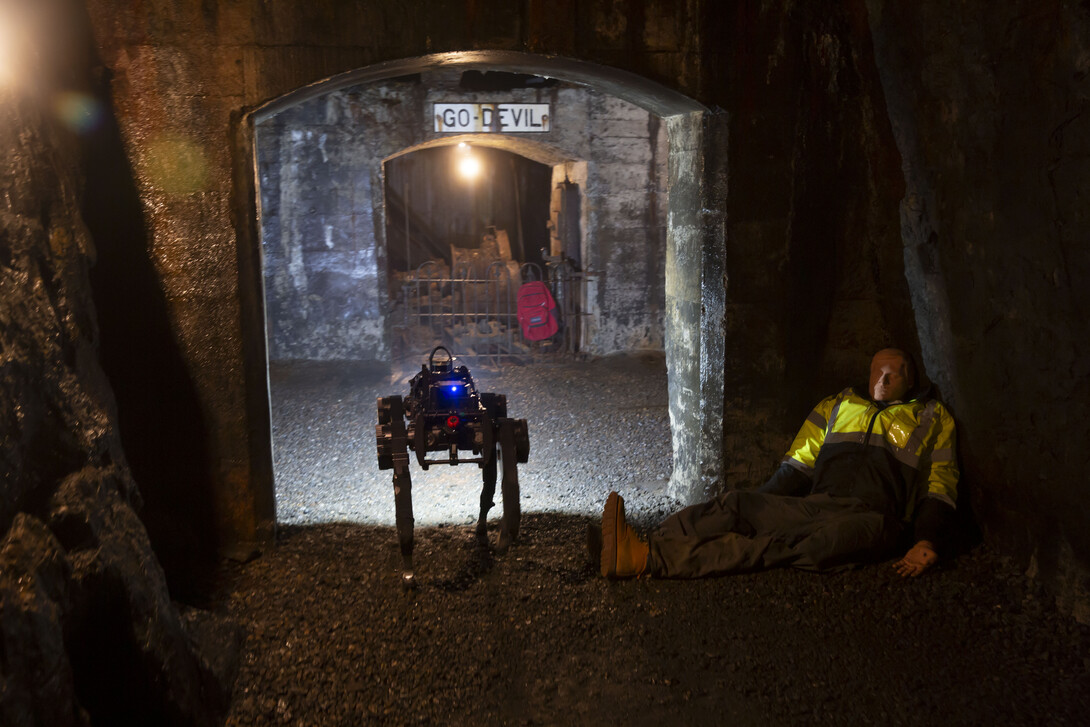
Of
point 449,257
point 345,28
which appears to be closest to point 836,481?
point 345,28

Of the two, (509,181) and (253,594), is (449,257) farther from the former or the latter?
(253,594)

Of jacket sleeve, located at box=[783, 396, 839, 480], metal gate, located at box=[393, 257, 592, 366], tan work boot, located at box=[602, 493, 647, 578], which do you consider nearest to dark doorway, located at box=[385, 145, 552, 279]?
metal gate, located at box=[393, 257, 592, 366]

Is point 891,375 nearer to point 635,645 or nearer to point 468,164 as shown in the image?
point 635,645

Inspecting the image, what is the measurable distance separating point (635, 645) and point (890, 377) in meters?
2.15

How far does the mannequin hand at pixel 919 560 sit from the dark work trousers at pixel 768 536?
0.36 feet

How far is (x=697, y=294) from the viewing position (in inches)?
198

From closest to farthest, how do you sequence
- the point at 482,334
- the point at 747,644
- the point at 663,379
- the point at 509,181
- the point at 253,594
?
1. the point at 747,644
2. the point at 253,594
3. the point at 663,379
4. the point at 482,334
5. the point at 509,181

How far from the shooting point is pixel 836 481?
4449 millimetres

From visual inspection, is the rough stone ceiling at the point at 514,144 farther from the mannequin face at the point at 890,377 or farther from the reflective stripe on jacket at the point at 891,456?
the reflective stripe on jacket at the point at 891,456

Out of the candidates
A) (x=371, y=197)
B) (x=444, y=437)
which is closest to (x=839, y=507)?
(x=444, y=437)

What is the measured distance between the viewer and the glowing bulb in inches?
559

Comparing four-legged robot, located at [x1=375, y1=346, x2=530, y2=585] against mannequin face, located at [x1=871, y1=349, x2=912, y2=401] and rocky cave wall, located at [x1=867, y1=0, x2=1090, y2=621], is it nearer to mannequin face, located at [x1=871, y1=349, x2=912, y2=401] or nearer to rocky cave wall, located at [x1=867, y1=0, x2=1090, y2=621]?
mannequin face, located at [x1=871, y1=349, x2=912, y2=401]

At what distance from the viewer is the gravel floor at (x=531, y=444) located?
579 cm

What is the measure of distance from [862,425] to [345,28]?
346 cm
